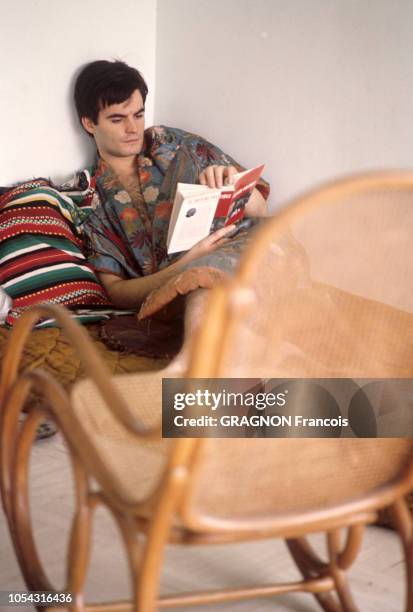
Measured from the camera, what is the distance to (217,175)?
288 centimetres

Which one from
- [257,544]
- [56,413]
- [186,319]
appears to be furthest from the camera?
[186,319]

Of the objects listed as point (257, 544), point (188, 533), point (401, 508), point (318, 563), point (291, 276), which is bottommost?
point (257, 544)

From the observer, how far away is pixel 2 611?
1589 millimetres

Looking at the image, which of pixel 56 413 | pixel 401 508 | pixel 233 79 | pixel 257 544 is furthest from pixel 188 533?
pixel 233 79

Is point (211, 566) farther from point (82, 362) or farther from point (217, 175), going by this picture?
point (217, 175)

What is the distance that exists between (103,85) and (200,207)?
0.75 metres

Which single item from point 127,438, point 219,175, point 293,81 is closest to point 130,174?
point 219,175

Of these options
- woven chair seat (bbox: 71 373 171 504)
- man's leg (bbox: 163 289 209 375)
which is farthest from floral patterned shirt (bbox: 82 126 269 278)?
woven chair seat (bbox: 71 373 171 504)

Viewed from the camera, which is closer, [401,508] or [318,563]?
[401,508]

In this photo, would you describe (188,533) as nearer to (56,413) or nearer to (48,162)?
(56,413)

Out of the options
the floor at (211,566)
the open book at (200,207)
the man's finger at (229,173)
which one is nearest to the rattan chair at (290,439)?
the floor at (211,566)

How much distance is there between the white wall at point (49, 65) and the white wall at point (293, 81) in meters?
0.25

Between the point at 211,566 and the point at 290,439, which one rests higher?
the point at 290,439

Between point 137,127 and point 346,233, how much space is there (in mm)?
2109
